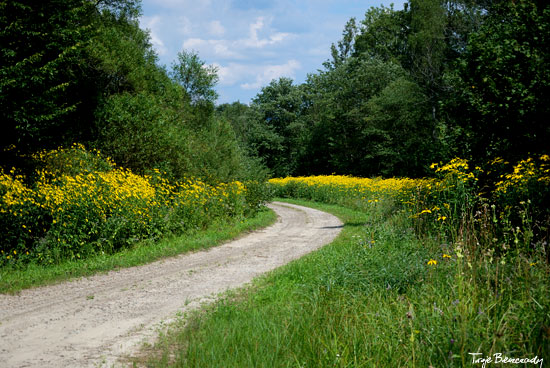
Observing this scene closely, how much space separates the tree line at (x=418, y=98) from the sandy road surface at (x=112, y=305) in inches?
229

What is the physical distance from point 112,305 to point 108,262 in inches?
128

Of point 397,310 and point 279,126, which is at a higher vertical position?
point 279,126

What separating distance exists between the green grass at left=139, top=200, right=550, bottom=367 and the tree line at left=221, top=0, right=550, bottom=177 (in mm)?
3997

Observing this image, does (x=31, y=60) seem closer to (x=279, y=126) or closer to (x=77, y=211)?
(x=77, y=211)

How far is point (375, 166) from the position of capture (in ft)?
141

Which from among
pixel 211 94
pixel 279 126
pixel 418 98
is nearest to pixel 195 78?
pixel 211 94

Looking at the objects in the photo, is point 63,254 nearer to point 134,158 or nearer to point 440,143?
point 134,158

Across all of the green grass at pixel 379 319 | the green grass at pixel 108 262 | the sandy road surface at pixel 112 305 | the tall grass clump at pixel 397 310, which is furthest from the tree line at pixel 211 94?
the sandy road surface at pixel 112 305

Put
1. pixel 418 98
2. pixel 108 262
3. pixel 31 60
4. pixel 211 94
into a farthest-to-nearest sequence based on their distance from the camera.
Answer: pixel 418 98
pixel 211 94
pixel 31 60
pixel 108 262

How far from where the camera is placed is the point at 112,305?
22.3 ft

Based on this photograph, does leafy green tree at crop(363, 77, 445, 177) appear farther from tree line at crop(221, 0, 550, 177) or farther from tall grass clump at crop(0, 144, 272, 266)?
tall grass clump at crop(0, 144, 272, 266)

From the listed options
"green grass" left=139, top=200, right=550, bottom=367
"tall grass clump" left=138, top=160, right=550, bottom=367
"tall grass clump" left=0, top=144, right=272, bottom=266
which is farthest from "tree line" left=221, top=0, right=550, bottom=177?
"tall grass clump" left=0, top=144, right=272, bottom=266

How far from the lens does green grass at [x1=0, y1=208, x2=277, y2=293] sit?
27.7 feet

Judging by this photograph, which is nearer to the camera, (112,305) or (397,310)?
(397,310)
